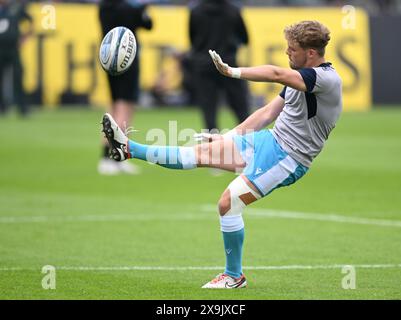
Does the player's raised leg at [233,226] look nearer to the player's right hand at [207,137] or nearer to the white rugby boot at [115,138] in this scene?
the player's right hand at [207,137]

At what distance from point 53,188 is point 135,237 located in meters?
4.19

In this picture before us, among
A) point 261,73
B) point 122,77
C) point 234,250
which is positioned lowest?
point 234,250

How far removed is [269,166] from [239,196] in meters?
0.34

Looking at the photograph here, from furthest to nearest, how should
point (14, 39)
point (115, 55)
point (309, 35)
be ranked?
point (14, 39), point (115, 55), point (309, 35)

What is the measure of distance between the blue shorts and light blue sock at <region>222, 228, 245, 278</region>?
389mm

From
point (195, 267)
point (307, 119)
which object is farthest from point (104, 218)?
point (307, 119)

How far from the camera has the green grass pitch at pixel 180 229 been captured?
840 centimetres

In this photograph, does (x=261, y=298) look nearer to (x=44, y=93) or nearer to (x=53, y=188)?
(x=53, y=188)

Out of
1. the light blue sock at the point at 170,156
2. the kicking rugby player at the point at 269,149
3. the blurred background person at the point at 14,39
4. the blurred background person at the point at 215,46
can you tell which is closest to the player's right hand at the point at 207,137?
the kicking rugby player at the point at 269,149

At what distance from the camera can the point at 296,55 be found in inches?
322

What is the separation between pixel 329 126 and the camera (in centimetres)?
841

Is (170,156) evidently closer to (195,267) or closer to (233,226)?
(233,226)

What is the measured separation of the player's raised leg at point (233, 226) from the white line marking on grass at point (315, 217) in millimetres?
3695

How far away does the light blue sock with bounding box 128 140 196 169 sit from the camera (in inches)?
328
